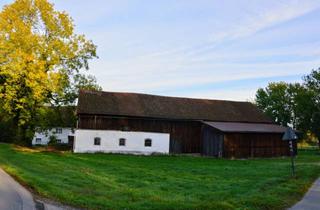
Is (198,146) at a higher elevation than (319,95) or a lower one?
lower

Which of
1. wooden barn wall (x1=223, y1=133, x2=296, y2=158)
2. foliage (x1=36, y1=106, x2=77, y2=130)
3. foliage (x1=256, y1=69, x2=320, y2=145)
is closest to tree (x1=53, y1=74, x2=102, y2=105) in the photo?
foliage (x1=36, y1=106, x2=77, y2=130)

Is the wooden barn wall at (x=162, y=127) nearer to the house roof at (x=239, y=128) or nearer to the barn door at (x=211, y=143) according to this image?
the barn door at (x=211, y=143)

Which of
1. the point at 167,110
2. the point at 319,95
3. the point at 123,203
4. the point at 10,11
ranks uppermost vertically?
the point at 10,11

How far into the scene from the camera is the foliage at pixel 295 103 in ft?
171

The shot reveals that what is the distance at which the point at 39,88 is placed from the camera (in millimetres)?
30922

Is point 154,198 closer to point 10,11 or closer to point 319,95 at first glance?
point 10,11

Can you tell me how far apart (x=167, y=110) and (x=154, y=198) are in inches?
1111

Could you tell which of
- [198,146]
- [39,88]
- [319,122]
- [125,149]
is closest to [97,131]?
[125,149]

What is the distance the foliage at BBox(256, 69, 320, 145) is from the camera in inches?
2053

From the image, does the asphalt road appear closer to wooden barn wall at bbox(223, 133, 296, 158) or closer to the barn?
the barn

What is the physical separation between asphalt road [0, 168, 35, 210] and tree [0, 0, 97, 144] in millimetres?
18914

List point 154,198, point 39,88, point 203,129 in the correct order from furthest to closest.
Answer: point 203,129 < point 39,88 < point 154,198

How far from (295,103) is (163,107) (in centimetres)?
2960

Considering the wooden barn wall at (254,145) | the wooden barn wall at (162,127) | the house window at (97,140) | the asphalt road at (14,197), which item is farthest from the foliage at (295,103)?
the asphalt road at (14,197)
